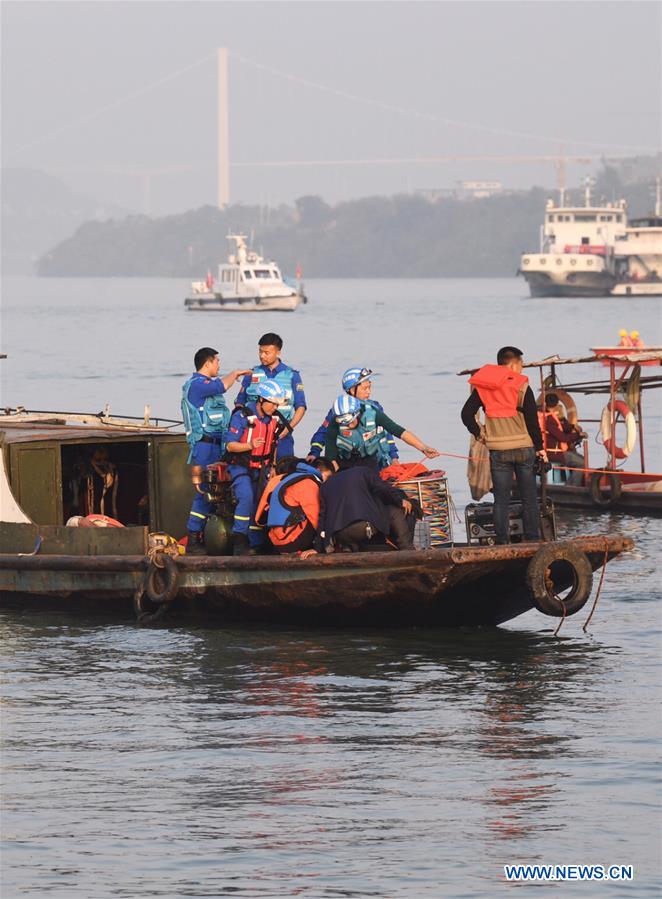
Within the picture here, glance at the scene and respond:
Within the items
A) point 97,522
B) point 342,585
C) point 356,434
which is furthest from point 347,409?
point 97,522

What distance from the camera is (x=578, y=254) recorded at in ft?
491

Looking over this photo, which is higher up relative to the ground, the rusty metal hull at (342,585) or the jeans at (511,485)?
the jeans at (511,485)

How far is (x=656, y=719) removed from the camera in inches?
495

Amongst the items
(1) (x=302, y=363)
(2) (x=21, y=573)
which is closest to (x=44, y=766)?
(2) (x=21, y=573)

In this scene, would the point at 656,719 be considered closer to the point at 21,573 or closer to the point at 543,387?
the point at 21,573

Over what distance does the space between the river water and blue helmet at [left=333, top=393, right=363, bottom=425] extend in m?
1.78

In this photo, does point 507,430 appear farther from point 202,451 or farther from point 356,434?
point 202,451

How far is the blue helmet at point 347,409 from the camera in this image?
14789mm

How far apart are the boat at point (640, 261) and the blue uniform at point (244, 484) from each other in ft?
454

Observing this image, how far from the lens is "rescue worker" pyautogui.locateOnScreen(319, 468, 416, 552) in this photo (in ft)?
Answer: 47.2

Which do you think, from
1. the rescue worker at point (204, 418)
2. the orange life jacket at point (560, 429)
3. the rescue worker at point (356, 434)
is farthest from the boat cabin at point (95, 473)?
the orange life jacket at point (560, 429)

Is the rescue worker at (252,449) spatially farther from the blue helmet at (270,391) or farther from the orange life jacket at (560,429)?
the orange life jacket at (560,429)

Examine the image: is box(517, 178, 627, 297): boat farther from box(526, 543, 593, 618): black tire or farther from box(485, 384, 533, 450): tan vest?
box(526, 543, 593, 618): black tire

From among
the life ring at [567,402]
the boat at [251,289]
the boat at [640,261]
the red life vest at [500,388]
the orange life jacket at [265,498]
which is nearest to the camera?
the red life vest at [500,388]
